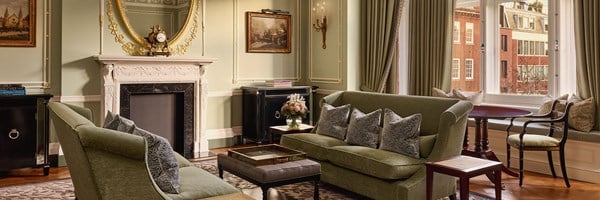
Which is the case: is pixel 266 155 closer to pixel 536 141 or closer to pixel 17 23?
pixel 536 141

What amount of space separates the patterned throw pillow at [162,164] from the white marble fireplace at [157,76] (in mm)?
3165

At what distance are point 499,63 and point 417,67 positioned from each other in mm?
1039

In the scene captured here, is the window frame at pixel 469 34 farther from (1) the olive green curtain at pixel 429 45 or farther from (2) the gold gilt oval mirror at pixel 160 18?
(2) the gold gilt oval mirror at pixel 160 18

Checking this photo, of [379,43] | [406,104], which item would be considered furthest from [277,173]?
[379,43]

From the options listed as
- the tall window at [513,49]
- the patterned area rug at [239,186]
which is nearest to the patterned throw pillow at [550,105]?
the tall window at [513,49]

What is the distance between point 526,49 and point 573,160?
1.53 m

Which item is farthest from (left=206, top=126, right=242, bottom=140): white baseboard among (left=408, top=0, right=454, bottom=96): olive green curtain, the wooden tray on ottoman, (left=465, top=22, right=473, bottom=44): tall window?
(left=465, top=22, right=473, bottom=44): tall window

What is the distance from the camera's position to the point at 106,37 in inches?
229

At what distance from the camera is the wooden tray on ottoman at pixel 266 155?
12.2 ft

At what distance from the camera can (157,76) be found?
6020 millimetres

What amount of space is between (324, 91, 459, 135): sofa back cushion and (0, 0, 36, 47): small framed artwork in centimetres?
334

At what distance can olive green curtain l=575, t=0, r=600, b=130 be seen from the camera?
4.83m

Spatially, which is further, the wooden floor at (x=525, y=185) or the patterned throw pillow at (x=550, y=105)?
the patterned throw pillow at (x=550, y=105)

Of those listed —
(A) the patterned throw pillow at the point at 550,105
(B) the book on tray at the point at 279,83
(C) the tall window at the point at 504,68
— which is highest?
(C) the tall window at the point at 504,68
